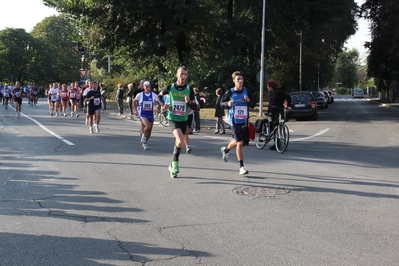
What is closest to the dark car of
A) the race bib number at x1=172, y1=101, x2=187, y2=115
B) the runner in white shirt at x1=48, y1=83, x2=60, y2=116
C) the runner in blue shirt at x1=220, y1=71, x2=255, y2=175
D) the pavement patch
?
the runner in white shirt at x1=48, y1=83, x2=60, y2=116

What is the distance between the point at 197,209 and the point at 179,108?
9.28 feet

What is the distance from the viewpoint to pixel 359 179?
326 inches

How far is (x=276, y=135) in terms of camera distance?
12.4 meters

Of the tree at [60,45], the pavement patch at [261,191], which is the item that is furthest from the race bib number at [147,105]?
the tree at [60,45]

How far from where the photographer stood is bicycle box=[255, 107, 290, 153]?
475 inches

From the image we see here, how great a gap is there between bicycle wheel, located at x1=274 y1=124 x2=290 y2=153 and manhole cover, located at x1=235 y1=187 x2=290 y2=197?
15.4 ft

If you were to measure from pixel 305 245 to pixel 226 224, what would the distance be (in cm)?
103

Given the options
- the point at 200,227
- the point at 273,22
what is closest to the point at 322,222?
the point at 200,227

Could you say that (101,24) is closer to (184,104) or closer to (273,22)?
(273,22)

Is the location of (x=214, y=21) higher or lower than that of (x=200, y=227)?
higher

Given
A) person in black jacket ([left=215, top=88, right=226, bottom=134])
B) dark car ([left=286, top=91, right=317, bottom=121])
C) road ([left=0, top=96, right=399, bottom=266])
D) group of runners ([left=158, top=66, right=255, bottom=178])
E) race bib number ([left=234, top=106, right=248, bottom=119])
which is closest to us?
road ([left=0, top=96, right=399, bottom=266])

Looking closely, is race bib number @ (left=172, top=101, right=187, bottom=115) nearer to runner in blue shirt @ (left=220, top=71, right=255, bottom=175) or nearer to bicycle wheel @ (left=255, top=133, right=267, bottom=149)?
runner in blue shirt @ (left=220, top=71, right=255, bottom=175)

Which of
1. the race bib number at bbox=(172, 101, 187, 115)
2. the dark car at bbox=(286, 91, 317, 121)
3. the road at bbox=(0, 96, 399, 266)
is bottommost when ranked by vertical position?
the road at bbox=(0, 96, 399, 266)

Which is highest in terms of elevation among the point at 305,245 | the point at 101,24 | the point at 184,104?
the point at 101,24
